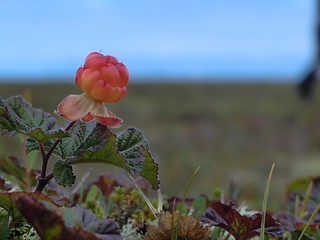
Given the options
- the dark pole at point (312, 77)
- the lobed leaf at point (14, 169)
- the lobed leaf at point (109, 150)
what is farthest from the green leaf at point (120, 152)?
the dark pole at point (312, 77)

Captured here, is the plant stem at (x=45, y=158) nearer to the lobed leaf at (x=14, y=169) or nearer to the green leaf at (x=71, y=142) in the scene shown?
the green leaf at (x=71, y=142)

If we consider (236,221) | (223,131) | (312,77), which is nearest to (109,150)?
(236,221)

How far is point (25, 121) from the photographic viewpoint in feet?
3.20

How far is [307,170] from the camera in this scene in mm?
9406

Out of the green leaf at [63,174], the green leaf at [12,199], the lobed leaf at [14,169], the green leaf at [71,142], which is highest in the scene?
the green leaf at [71,142]

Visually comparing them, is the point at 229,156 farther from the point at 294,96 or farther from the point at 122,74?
the point at 294,96

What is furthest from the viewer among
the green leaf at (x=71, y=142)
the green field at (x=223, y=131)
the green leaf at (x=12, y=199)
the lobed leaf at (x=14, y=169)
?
the green field at (x=223, y=131)

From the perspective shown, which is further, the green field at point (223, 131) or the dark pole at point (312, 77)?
the dark pole at point (312, 77)

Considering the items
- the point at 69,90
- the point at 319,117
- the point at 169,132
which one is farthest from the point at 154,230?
the point at 69,90

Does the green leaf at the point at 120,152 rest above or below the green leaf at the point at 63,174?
above

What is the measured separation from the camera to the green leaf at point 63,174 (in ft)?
2.93

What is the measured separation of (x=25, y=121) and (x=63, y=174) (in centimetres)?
13

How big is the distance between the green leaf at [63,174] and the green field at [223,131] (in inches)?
10.0

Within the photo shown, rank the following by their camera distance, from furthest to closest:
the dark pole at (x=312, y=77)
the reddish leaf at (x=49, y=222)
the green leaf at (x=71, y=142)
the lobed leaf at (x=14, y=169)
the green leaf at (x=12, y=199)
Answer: the dark pole at (x=312, y=77) → the lobed leaf at (x=14, y=169) → the green leaf at (x=71, y=142) → the green leaf at (x=12, y=199) → the reddish leaf at (x=49, y=222)
